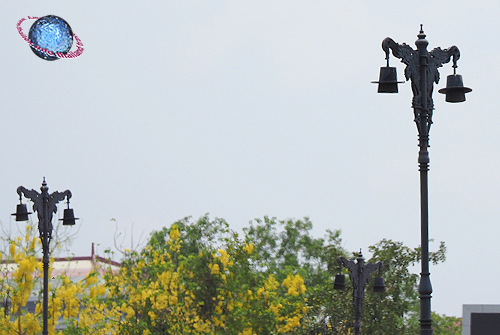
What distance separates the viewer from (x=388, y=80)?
37.4ft

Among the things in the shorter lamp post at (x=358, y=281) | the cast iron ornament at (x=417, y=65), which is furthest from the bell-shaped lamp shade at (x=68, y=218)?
the cast iron ornament at (x=417, y=65)

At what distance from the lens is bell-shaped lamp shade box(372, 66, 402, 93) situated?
11407mm

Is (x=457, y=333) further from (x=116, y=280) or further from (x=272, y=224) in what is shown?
(x=116, y=280)

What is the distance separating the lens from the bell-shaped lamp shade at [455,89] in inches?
475

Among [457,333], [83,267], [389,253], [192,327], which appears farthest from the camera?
[83,267]

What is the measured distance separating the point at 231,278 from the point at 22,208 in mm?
13056

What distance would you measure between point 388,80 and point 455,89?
131cm

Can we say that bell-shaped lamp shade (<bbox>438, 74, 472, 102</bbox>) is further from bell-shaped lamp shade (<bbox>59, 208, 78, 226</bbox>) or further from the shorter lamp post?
the shorter lamp post

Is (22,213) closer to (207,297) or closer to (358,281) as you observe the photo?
(358,281)

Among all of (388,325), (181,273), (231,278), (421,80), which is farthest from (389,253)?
(421,80)

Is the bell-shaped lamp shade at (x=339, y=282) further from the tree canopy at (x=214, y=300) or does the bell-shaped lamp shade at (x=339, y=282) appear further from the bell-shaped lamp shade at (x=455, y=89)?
the bell-shaped lamp shade at (x=455, y=89)

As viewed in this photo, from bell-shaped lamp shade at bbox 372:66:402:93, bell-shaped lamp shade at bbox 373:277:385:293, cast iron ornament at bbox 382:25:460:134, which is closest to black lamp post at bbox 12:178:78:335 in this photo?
bell-shaped lamp shade at bbox 373:277:385:293

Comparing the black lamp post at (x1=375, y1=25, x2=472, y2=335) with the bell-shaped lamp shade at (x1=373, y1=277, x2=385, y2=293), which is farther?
the bell-shaped lamp shade at (x1=373, y1=277, x2=385, y2=293)

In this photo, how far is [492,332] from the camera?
22750mm
